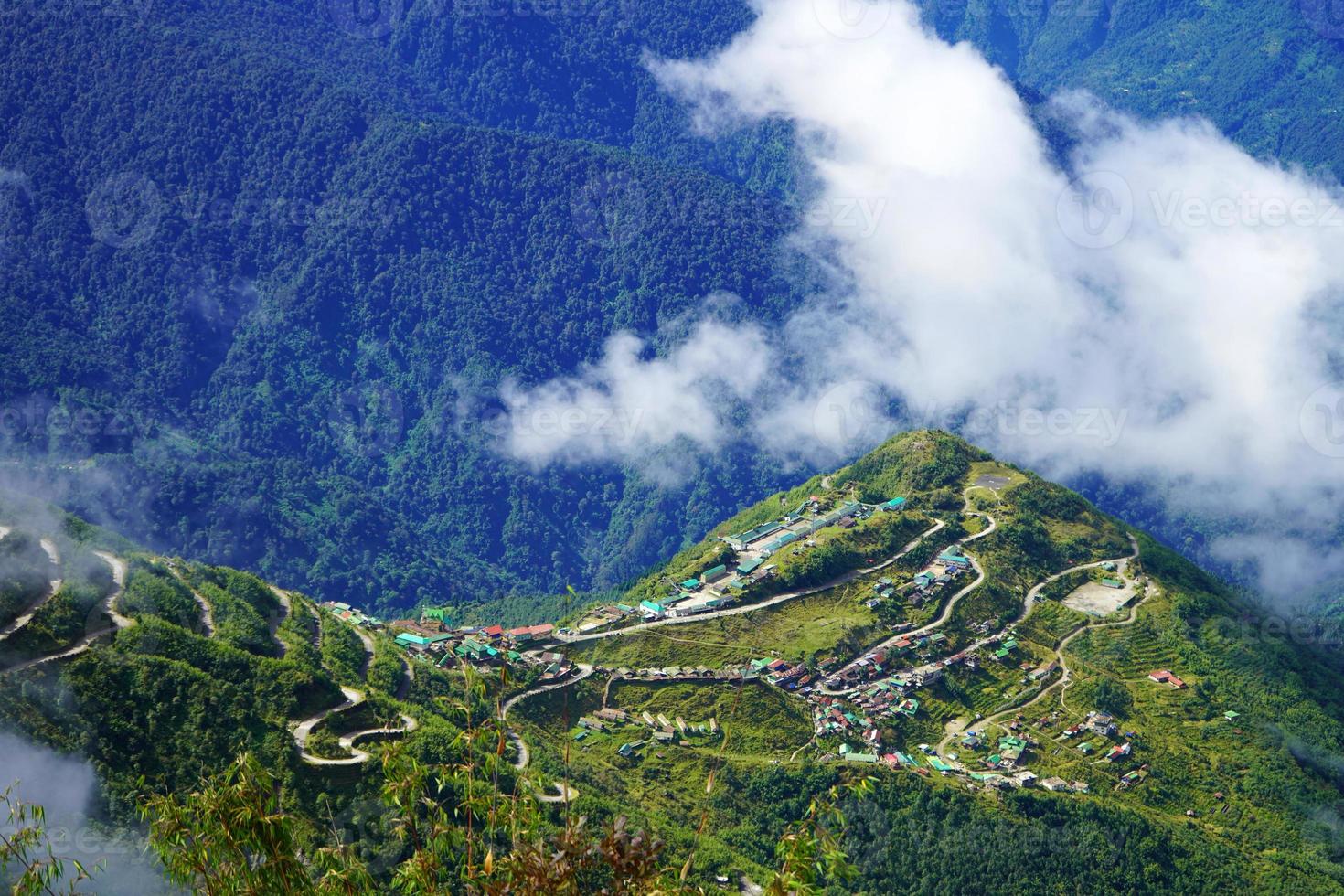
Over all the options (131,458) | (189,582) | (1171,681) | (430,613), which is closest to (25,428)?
(131,458)

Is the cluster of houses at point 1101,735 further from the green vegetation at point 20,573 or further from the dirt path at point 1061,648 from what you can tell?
the green vegetation at point 20,573

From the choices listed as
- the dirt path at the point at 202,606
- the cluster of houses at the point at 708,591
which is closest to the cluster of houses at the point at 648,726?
the cluster of houses at the point at 708,591

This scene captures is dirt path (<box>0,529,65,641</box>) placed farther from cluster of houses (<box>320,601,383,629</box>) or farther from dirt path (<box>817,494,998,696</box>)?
dirt path (<box>817,494,998,696</box>)

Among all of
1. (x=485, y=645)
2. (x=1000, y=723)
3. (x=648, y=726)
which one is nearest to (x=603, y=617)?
(x=485, y=645)

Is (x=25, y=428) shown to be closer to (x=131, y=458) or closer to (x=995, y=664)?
(x=131, y=458)

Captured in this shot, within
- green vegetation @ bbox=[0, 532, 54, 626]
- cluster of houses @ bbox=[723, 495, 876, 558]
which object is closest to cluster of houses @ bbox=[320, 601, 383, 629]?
green vegetation @ bbox=[0, 532, 54, 626]
